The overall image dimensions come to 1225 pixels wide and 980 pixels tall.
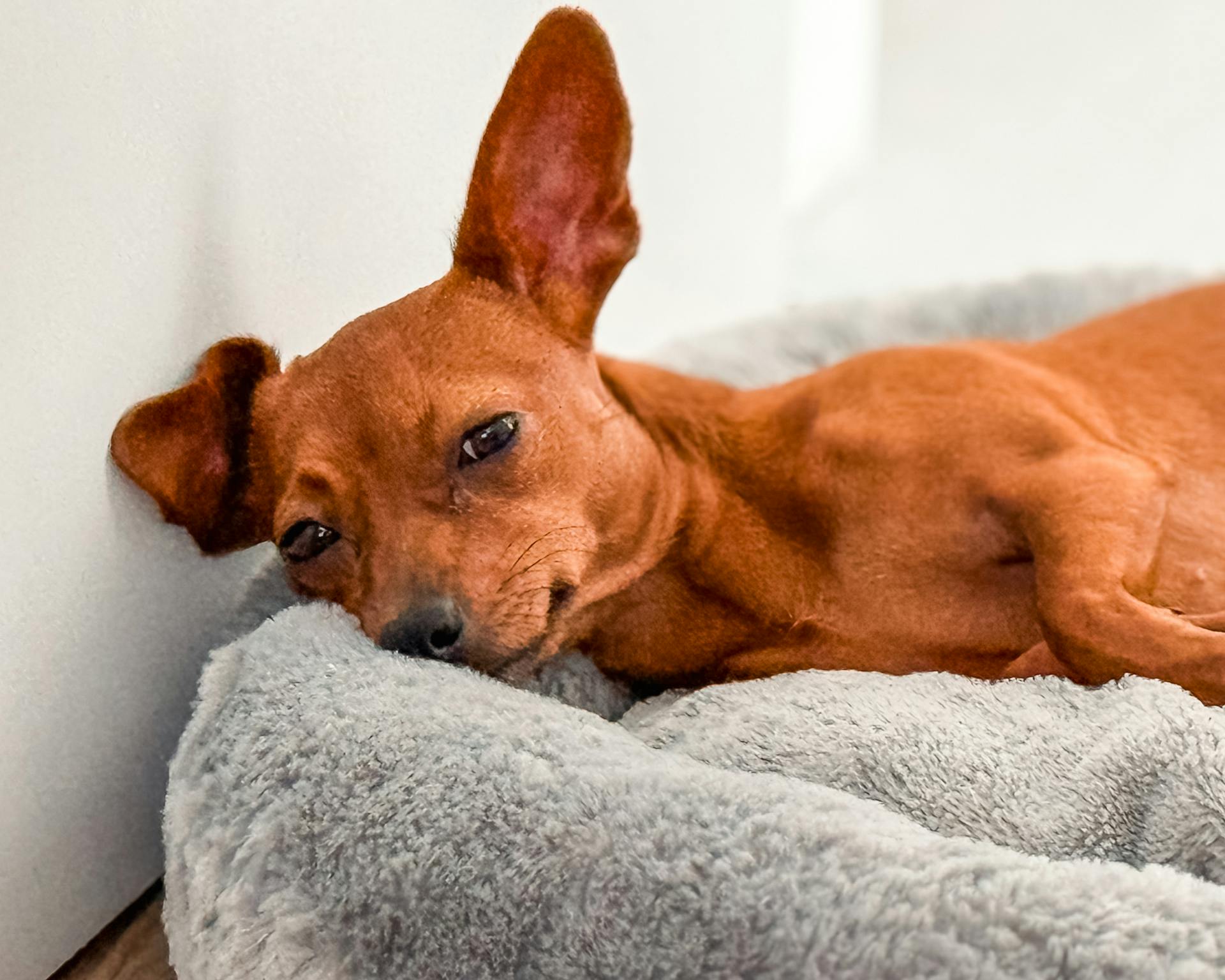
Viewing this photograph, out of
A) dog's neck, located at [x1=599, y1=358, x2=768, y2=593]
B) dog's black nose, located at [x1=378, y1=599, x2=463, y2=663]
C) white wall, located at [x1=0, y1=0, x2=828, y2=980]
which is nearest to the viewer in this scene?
white wall, located at [x1=0, y1=0, x2=828, y2=980]

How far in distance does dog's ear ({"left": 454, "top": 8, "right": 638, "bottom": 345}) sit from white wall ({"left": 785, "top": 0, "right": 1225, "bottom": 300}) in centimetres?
191

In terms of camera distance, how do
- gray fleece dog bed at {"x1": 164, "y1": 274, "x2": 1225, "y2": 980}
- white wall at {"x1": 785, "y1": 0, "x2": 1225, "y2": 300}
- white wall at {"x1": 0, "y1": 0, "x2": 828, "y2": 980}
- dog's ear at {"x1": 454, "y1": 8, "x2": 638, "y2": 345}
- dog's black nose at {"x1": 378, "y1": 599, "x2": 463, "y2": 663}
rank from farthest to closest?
white wall at {"x1": 785, "y1": 0, "x2": 1225, "y2": 300} → dog's ear at {"x1": 454, "y1": 8, "x2": 638, "y2": 345} → dog's black nose at {"x1": 378, "y1": 599, "x2": 463, "y2": 663} → white wall at {"x1": 0, "y1": 0, "x2": 828, "y2": 980} → gray fleece dog bed at {"x1": 164, "y1": 274, "x2": 1225, "y2": 980}

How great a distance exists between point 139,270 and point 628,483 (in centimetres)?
69

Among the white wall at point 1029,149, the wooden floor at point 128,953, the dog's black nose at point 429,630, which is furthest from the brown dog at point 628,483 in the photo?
the white wall at point 1029,149

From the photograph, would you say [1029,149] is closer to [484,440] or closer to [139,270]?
[484,440]

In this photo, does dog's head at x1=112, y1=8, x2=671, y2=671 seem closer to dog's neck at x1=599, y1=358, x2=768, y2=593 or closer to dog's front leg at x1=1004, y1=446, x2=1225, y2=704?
dog's neck at x1=599, y1=358, x2=768, y2=593

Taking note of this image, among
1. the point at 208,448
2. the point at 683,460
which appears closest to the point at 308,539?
the point at 208,448

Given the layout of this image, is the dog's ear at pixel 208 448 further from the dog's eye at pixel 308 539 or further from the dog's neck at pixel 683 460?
the dog's neck at pixel 683 460

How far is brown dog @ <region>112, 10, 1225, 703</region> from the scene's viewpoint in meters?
1.52

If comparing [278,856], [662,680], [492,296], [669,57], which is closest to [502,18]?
[492,296]

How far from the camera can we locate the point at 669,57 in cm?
274

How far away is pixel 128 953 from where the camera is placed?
61.1 inches

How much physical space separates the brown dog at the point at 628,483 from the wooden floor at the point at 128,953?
0.49m

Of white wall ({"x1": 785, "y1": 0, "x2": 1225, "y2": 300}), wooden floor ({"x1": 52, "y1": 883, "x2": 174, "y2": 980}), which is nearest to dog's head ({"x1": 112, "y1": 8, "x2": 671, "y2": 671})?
wooden floor ({"x1": 52, "y1": 883, "x2": 174, "y2": 980})
